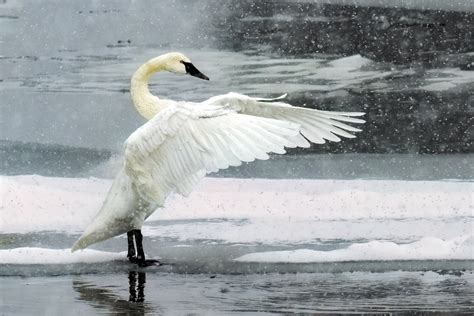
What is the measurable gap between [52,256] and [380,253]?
2.07 metres

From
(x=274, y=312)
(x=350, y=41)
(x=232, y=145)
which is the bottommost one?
(x=274, y=312)

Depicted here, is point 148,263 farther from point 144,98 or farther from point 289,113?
point 289,113

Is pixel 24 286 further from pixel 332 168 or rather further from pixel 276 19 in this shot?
pixel 276 19

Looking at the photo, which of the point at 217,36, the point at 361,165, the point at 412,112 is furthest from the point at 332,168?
the point at 217,36

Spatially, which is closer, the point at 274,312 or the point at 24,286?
the point at 274,312

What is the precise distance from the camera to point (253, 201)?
9641 mm

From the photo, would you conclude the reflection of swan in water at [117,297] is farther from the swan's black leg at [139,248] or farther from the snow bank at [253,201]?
the snow bank at [253,201]

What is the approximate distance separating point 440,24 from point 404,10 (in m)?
0.41

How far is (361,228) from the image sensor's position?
8734mm

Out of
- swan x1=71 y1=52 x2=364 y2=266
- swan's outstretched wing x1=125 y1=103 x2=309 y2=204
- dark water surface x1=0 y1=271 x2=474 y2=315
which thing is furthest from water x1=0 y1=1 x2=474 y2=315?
swan's outstretched wing x1=125 y1=103 x2=309 y2=204

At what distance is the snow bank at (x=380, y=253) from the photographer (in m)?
7.41

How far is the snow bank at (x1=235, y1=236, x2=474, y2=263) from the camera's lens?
24.3 feet

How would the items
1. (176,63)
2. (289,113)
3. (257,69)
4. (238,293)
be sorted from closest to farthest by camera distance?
(238,293)
(289,113)
(176,63)
(257,69)

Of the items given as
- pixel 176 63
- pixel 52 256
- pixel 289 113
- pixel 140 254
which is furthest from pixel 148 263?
pixel 176 63
